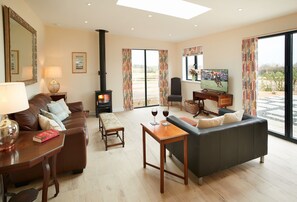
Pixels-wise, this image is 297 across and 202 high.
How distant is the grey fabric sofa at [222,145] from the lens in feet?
7.57

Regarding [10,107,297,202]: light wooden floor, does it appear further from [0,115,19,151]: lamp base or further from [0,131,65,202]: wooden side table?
[0,115,19,151]: lamp base

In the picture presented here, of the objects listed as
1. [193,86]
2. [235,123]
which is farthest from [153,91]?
[235,123]

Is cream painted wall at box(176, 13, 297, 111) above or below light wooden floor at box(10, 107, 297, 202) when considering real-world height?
above

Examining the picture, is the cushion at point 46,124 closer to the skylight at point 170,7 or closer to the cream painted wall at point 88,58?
the skylight at point 170,7

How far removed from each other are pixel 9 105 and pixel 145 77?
5848mm

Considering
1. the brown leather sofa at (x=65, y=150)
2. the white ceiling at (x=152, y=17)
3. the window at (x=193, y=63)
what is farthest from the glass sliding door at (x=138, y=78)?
the brown leather sofa at (x=65, y=150)

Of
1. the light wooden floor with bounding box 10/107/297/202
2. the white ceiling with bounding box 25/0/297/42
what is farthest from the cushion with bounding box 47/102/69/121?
the white ceiling with bounding box 25/0/297/42

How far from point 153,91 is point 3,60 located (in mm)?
5509

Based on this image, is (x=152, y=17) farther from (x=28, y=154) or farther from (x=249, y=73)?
(x=28, y=154)

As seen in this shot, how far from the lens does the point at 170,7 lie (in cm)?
405

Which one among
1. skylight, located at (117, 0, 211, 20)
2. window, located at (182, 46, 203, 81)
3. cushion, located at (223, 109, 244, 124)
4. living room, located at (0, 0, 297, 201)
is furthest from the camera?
window, located at (182, 46, 203, 81)

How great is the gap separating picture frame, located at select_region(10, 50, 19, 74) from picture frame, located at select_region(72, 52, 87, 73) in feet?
9.93

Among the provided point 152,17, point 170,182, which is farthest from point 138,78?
point 170,182

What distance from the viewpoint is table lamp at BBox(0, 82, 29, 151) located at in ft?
5.54
